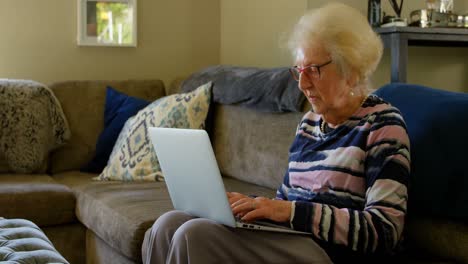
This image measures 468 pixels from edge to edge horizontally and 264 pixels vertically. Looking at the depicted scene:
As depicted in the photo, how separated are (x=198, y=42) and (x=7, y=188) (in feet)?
5.46

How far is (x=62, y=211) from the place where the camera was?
2779mm

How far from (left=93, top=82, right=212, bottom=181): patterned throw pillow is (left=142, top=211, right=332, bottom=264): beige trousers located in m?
1.34

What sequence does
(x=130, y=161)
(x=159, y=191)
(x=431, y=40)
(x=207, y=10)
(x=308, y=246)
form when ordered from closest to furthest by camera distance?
(x=308, y=246)
(x=159, y=191)
(x=130, y=161)
(x=431, y=40)
(x=207, y=10)

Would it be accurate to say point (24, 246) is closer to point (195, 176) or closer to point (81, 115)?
point (195, 176)

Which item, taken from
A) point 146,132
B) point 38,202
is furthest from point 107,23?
point 38,202

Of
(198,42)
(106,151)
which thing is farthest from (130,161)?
(198,42)

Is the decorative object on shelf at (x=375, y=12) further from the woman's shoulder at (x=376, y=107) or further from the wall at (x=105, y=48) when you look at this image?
the woman's shoulder at (x=376, y=107)

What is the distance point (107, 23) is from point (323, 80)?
7.45 feet

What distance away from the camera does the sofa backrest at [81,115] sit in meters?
3.38

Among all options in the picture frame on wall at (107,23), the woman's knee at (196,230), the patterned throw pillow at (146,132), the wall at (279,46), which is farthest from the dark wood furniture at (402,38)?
the woman's knee at (196,230)

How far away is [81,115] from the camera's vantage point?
3.46m

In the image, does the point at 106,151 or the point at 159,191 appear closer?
the point at 159,191

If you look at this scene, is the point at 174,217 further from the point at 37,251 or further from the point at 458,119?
the point at 458,119

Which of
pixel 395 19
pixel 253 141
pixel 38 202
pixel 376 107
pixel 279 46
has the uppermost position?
pixel 395 19
